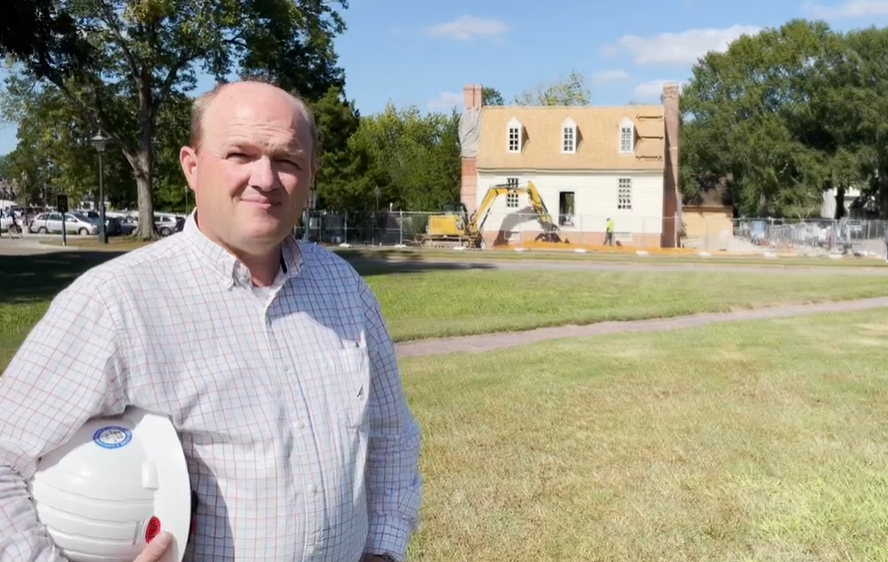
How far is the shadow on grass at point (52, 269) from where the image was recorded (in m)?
17.0

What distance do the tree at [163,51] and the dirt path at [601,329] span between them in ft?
79.8

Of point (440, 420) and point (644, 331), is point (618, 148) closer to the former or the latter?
point (644, 331)

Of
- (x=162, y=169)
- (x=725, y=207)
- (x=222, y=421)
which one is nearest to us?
(x=222, y=421)

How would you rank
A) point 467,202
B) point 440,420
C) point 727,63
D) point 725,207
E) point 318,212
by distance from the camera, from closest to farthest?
point 440,420
point 318,212
point 467,202
point 727,63
point 725,207

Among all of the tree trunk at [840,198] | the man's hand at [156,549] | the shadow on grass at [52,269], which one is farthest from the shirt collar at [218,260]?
the tree trunk at [840,198]

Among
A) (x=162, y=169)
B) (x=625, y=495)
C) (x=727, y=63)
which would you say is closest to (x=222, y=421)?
(x=625, y=495)

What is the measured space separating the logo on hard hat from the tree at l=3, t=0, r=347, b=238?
108 feet

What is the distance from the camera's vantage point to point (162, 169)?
192ft

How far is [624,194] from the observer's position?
5119 cm

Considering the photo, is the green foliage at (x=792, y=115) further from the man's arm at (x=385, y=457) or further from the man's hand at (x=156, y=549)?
the man's hand at (x=156, y=549)

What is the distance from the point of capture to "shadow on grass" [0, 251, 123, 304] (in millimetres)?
16562

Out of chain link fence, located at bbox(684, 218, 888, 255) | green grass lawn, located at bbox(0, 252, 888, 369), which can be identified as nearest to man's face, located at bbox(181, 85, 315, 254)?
green grass lawn, located at bbox(0, 252, 888, 369)

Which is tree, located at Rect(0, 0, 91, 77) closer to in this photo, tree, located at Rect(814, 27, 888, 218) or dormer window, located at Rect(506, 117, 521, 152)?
dormer window, located at Rect(506, 117, 521, 152)

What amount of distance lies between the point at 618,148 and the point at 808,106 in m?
18.4
